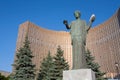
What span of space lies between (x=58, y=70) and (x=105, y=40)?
3123 cm

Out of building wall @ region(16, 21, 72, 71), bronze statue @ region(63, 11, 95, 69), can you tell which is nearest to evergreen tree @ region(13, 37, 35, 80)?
bronze statue @ region(63, 11, 95, 69)

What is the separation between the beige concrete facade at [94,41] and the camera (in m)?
43.3

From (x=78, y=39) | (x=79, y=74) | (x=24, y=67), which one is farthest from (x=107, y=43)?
(x=79, y=74)

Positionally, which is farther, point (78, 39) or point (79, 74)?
point (78, 39)

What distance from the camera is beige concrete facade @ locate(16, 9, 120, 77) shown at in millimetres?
43344

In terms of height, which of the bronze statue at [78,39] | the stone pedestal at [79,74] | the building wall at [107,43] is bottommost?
the stone pedestal at [79,74]

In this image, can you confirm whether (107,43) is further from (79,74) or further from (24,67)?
(79,74)

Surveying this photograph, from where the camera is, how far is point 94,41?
164ft

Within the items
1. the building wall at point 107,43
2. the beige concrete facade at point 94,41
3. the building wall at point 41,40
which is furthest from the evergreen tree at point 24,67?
the building wall at point 107,43

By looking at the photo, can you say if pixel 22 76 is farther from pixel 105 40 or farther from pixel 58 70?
pixel 105 40

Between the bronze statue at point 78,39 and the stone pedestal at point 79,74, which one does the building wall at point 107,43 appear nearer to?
the bronze statue at point 78,39

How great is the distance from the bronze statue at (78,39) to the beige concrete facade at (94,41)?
120 feet

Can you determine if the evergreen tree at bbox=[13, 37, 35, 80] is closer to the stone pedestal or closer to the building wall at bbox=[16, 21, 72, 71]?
the stone pedestal

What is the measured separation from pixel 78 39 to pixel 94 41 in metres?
46.1
